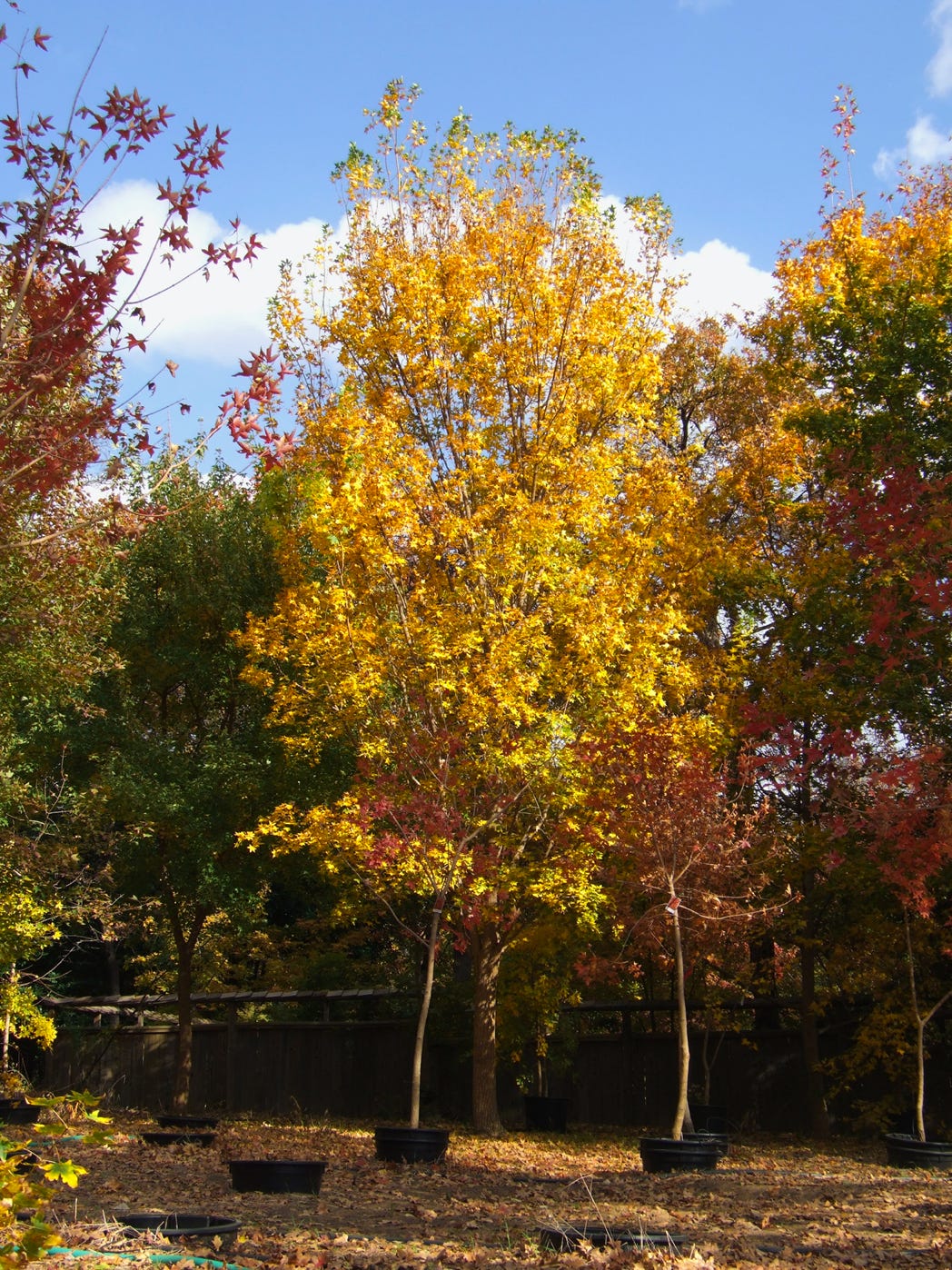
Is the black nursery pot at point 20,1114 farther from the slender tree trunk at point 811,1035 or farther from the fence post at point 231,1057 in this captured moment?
the slender tree trunk at point 811,1035

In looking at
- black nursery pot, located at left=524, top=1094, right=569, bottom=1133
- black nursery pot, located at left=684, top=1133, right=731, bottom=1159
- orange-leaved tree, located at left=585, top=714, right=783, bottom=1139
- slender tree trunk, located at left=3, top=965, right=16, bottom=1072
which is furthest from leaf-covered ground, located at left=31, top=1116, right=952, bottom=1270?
slender tree trunk, located at left=3, top=965, right=16, bottom=1072

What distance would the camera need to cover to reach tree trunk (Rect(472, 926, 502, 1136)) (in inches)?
483

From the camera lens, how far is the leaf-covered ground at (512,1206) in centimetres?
501

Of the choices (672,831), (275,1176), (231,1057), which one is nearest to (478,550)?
(672,831)

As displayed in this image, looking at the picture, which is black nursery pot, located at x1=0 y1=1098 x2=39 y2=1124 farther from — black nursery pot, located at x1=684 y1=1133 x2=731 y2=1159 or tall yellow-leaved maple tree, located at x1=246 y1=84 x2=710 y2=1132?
black nursery pot, located at x1=684 y1=1133 x2=731 y2=1159

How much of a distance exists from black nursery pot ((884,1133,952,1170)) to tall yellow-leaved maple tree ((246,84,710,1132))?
11.0 feet

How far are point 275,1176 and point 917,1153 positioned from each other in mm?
5734

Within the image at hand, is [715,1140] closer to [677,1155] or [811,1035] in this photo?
[677,1155]

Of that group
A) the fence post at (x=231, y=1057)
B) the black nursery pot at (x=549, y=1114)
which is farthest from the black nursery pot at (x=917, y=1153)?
the fence post at (x=231, y=1057)

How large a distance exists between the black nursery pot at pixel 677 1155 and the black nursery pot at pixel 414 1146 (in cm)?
170

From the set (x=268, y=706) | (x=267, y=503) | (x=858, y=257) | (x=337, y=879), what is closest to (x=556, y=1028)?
(x=337, y=879)

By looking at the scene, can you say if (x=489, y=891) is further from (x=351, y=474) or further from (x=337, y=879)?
(x=351, y=474)

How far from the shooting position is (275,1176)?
707 cm

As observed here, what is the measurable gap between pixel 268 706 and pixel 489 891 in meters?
4.18
